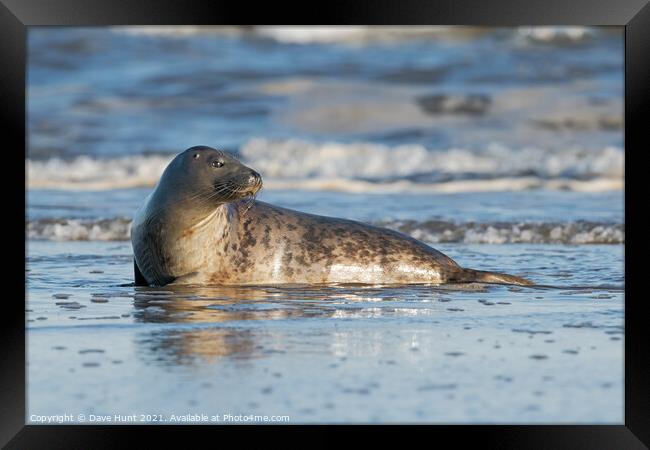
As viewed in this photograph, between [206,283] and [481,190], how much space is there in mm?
7267

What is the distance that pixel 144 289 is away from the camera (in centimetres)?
714

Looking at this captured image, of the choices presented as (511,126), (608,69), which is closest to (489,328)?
(511,126)

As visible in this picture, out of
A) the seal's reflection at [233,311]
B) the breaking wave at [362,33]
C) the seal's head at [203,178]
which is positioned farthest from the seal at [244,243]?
the breaking wave at [362,33]

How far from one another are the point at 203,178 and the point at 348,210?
16.7 feet

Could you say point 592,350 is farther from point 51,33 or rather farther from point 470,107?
point 51,33

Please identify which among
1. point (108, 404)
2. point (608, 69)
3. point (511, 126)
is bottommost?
point (108, 404)

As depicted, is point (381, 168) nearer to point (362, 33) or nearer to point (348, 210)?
point (348, 210)

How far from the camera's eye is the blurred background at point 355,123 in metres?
12.2

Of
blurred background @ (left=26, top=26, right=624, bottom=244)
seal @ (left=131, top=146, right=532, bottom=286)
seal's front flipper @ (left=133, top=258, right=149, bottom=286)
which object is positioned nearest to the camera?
seal @ (left=131, top=146, right=532, bottom=286)

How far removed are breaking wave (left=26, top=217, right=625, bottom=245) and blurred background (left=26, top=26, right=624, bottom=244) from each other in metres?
0.02

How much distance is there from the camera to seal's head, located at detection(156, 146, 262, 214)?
279 inches

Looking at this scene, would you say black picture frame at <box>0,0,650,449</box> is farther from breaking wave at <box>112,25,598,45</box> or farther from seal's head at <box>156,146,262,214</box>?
breaking wave at <box>112,25,598,45</box>

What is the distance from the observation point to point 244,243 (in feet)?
24.7

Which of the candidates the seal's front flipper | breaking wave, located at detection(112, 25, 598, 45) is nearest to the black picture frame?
the seal's front flipper
